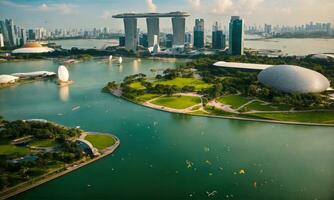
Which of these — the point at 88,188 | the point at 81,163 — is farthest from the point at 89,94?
the point at 88,188

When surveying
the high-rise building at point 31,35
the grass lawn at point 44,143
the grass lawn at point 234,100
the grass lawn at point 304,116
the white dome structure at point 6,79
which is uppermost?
the high-rise building at point 31,35

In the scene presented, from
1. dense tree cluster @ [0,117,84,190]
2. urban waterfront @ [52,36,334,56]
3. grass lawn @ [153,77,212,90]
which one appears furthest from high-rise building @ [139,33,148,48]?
dense tree cluster @ [0,117,84,190]

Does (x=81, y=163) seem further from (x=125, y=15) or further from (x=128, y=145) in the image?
(x=125, y=15)

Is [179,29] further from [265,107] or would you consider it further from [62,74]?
[265,107]

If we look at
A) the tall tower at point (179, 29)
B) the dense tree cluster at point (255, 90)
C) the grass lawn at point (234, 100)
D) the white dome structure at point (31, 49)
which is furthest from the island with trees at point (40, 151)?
the tall tower at point (179, 29)

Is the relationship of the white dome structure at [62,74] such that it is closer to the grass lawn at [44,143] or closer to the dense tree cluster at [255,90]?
the dense tree cluster at [255,90]
